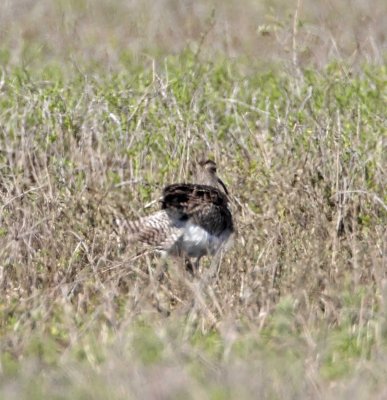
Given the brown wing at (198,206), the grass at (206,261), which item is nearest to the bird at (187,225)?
the brown wing at (198,206)

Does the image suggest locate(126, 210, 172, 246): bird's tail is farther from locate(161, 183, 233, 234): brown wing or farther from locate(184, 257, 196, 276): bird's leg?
locate(184, 257, 196, 276): bird's leg

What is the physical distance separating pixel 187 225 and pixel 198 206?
0.42 feet

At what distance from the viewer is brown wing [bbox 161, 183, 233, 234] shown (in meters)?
7.29

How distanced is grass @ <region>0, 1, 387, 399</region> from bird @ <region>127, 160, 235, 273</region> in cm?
14

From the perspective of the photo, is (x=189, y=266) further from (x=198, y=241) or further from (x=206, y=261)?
(x=198, y=241)

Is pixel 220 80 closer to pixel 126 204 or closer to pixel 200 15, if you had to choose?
pixel 126 204

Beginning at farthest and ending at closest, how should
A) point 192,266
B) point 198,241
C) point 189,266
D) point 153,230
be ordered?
1. point 189,266
2. point 192,266
3. point 198,241
4. point 153,230

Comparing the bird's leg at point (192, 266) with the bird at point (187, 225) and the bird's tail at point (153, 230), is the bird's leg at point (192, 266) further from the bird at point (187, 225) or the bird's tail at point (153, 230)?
the bird's tail at point (153, 230)

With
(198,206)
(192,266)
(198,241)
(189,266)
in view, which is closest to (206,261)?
(189,266)

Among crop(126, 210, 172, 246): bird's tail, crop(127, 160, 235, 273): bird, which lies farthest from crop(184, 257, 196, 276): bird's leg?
crop(126, 210, 172, 246): bird's tail

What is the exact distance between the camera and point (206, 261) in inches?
303

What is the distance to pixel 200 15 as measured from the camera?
1456cm

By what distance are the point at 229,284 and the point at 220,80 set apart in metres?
3.95

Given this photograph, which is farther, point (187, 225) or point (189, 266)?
point (189, 266)
